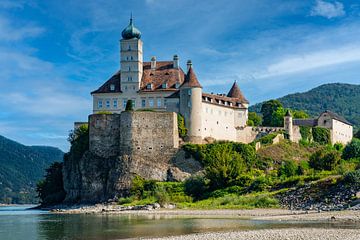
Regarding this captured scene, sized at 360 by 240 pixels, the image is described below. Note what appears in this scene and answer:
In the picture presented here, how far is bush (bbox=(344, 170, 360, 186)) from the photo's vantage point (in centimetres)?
4562

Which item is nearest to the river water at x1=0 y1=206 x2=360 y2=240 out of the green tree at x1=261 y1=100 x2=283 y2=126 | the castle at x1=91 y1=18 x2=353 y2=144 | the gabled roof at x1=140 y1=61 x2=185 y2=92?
the castle at x1=91 y1=18 x2=353 y2=144

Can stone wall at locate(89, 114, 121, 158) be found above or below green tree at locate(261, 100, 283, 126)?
below

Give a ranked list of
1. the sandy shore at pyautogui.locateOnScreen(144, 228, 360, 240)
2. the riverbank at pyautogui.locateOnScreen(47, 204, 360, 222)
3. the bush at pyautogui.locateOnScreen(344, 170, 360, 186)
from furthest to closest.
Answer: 1. the bush at pyautogui.locateOnScreen(344, 170, 360, 186)
2. the riverbank at pyautogui.locateOnScreen(47, 204, 360, 222)
3. the sandy shore at pyautogui.locateOnScreen(144, 228, 360, 240)

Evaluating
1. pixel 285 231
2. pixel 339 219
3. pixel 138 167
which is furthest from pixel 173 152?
pixel 285 231

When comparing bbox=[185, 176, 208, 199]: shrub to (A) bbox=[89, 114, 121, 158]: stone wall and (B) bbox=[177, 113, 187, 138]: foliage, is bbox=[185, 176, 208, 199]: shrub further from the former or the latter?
(A) bbox=[89, 114, 121, 158]: stone wall

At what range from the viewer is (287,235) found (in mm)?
28234

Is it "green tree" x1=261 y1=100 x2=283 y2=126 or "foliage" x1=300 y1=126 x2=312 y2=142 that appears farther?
"green tree" x1=261 y1=100 x2=283 y2=126

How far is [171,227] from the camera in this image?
120ft

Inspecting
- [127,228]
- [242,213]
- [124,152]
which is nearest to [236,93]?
[124,152]

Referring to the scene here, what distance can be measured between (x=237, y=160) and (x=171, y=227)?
26734mm

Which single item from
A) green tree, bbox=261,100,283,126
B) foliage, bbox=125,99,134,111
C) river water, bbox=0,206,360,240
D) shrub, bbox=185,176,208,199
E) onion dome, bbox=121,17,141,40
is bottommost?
river water, bbox=0,206,360,240

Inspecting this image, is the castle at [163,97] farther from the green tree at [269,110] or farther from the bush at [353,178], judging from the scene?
the bush at [353,178]

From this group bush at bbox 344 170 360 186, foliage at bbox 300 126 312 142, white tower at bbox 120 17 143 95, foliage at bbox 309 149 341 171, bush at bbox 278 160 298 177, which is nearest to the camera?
bush at bbox 344 170 360 186

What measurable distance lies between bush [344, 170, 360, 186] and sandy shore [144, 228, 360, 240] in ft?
54.3
